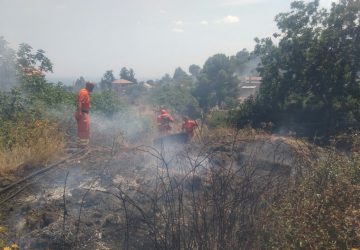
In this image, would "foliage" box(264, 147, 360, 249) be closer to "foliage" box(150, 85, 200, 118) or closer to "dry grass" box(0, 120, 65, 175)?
"dry grass" box(0, 120, 65, 175)

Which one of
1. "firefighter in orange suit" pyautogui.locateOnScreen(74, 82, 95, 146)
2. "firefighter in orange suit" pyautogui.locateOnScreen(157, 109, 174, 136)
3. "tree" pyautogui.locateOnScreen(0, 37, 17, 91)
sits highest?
"tree" pyautogui.locateOnScreen(0, 37, 17, 91)

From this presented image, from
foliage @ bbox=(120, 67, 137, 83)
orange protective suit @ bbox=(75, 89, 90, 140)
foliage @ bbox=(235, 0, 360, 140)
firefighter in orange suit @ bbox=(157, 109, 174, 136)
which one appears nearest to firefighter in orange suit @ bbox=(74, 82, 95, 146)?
orange protective suit @ bbox=(75, 89, 90, 140)

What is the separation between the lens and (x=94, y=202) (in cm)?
657

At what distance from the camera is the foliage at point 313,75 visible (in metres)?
14.1

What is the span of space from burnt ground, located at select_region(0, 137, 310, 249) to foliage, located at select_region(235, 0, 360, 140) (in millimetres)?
6405

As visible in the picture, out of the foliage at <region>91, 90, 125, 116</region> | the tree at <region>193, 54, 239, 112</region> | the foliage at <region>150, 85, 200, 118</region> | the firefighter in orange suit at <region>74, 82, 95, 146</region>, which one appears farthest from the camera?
the tree at <region>193, 54, 239, 112</region>

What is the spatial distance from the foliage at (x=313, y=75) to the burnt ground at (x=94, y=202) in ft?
21.0

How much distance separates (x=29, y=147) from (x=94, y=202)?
281cm

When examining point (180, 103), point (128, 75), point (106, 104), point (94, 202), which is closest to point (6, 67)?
point (106, 104)

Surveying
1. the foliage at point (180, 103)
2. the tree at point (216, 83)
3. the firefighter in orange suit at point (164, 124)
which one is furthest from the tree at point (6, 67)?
the tree at point (216, 83)

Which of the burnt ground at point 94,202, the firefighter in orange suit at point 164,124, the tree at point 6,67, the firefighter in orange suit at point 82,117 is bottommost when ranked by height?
the burnt ground at point 94,202

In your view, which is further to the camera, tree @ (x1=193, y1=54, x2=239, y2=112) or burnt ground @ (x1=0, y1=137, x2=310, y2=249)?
tree @ (x1=193, y1=54, x2=239, y2=112)

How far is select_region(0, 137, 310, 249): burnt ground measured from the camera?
498 cm

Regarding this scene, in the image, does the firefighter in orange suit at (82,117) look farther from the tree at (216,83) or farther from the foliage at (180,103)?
the tree at (216,83)
